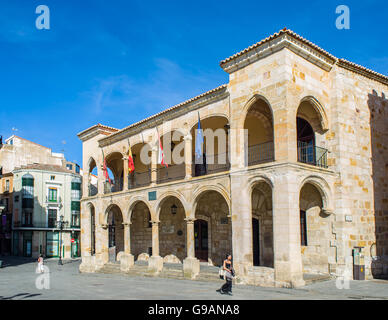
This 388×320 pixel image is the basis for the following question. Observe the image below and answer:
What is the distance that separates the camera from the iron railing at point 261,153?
651 inches

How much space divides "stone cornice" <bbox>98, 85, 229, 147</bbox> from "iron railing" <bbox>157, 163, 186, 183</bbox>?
287cm

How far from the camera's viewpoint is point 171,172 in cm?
2258

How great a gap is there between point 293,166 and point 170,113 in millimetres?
7967

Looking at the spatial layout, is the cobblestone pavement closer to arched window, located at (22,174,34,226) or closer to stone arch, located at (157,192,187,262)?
stone arch, located at (157,192,187,262)

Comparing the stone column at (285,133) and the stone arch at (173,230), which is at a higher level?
the stone column at (285,133)

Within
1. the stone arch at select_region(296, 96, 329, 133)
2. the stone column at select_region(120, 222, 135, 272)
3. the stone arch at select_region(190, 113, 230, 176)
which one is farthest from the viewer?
the stone column at select_region(120, 222, 135, 272)

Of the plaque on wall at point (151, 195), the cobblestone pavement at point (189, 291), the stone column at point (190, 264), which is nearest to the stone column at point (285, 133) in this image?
the cobblestone pavement at point (189, 291)

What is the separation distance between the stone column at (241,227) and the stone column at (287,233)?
1.53 m

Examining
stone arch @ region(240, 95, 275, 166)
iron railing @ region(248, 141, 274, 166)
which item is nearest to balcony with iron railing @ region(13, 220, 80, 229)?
stone arch @ region(240, 95, 275, 166)

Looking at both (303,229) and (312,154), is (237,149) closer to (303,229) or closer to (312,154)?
(312,154)

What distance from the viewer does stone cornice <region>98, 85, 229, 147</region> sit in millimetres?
16656

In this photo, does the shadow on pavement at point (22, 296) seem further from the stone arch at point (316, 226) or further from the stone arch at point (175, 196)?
the stone arch at point (316, 226)

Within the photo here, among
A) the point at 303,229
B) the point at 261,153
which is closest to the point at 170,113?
the point at 261,153

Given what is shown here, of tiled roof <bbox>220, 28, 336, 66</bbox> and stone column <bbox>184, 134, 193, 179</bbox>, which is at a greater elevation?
tiled roof <bbox>220, 28, 336, 66</bbox>
